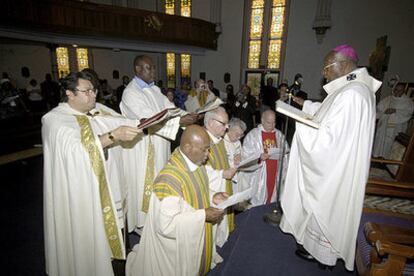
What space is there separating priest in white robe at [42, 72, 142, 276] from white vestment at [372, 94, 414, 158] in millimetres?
7676

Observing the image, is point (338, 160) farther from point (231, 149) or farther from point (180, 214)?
point (231, 149)

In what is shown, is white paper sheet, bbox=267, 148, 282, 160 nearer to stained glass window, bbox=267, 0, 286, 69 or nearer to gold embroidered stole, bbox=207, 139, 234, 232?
gold embroidered stole, bbox=207, 139, 234, 232

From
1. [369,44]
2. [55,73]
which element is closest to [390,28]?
[369,44]

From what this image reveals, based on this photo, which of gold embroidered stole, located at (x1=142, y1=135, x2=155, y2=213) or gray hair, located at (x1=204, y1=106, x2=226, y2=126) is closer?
gray hair, located at (x1=204, y1=106, x2=226, y2=126)

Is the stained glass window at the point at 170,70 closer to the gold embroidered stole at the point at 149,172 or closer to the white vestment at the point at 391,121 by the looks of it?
the white vestment at the point at 391,121

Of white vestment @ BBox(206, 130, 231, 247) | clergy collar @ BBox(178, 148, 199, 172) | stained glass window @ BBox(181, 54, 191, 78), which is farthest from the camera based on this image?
stained glass window @ BBox(181, 54, 191, 78)

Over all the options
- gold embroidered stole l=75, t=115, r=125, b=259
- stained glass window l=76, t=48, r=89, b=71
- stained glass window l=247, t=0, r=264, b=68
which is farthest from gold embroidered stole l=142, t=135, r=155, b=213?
stained glass window l=76, t=48, r=89, b=71

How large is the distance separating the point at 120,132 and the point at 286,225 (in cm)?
199

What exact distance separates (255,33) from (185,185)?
43.5ft

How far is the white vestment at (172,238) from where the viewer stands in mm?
1873

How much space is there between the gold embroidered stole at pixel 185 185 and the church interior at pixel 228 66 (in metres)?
0.57

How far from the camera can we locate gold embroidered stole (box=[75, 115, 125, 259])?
2.15 m

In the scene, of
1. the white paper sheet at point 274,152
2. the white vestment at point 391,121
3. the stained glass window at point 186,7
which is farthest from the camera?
the stained glass window at point 186,7

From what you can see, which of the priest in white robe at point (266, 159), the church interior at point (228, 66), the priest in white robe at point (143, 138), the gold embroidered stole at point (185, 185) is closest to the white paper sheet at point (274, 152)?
the priest in white robe at point (266, 159)
